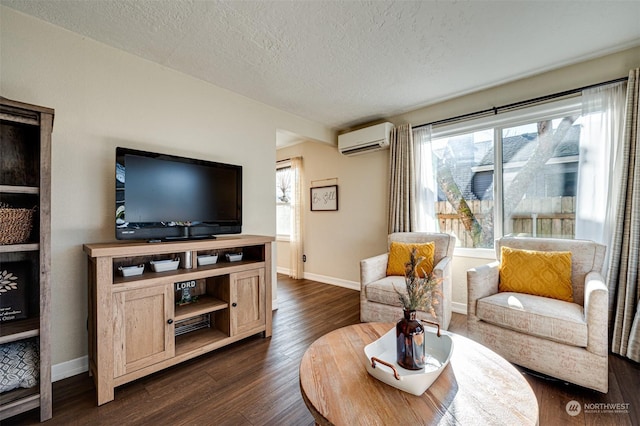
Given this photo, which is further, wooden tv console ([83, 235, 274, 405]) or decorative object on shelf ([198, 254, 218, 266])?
decorative object on shelf ([198, 254, 218, 266])

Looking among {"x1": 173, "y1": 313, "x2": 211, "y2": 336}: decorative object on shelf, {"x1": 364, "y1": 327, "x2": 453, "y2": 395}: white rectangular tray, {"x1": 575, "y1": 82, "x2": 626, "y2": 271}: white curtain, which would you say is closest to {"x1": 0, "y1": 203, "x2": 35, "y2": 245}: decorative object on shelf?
{"x1": 173, "y1": 313, "x2": 211, "y2": 336}: decorative object on shelf

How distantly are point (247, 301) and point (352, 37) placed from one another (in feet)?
7.45

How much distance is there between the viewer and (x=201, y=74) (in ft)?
7.95

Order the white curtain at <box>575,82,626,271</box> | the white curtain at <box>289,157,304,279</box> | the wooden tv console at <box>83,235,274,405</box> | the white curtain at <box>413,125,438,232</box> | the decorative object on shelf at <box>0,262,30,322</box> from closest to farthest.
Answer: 1. the decorative object on shelf at <box>0,262,30,322</box>
2. the wooden tv console at <box>83,235,274,405</box>
3. the white curtain at <box>575,82,626,271</box>
4. the white curtain at <box>413,125,438,232</box>
5. the white curtain at <box>289,157,304,279</box>

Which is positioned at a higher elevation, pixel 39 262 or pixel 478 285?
pixel 39 262

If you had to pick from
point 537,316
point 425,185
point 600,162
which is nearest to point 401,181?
point 425,185

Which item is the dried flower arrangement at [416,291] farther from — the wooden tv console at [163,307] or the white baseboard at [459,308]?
the white baseboard at [459,308]

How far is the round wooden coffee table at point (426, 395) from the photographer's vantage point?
883mm

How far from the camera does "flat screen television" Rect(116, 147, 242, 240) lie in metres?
1.88

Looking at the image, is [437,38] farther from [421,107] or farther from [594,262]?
[594,262]

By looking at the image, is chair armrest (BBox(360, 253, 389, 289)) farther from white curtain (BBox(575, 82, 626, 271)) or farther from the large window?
white curtain (BBox(575, 82, 626, 271))

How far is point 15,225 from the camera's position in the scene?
1419mm

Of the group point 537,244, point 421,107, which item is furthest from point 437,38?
point 537,244

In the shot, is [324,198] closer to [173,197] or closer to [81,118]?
[173,197]
